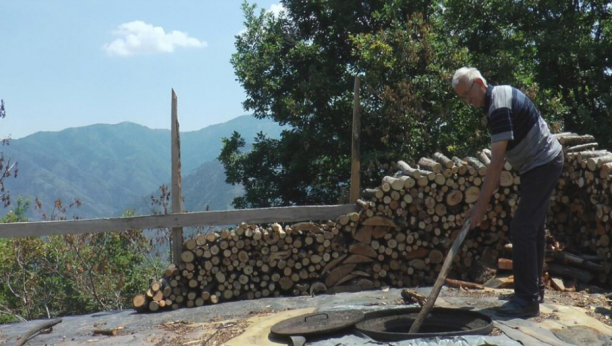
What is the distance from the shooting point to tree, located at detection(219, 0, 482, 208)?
35.3 feet

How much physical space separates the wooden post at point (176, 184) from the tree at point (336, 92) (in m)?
4.38

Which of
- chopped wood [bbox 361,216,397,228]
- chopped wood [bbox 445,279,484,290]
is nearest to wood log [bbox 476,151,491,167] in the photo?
chopped wood [bbox 361,216,397,228]

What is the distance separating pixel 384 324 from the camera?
5.04 metres

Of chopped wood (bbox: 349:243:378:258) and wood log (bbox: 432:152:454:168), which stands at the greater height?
wood log (bbox: 432:152:454:168)

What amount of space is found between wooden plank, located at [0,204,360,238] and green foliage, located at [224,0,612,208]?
3663mm

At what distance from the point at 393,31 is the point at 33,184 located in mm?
168832

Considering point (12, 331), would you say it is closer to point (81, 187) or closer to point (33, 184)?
point (33, 184)

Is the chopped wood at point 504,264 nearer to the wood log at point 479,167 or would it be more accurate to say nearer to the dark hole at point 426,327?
the wood log at point 479,167

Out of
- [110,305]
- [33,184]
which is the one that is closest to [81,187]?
[33,184]

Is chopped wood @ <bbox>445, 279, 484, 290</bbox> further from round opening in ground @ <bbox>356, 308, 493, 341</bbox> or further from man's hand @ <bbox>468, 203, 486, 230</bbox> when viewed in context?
man's hand @ <bbox>468, 203, 486, 230</bbox>

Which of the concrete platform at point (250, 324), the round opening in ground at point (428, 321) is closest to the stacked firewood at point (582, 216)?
the concrete platform at point (250, 324)

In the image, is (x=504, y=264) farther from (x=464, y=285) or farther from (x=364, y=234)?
(x=364, y=234)

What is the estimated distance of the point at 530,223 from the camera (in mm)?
4906

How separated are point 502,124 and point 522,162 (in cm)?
47
